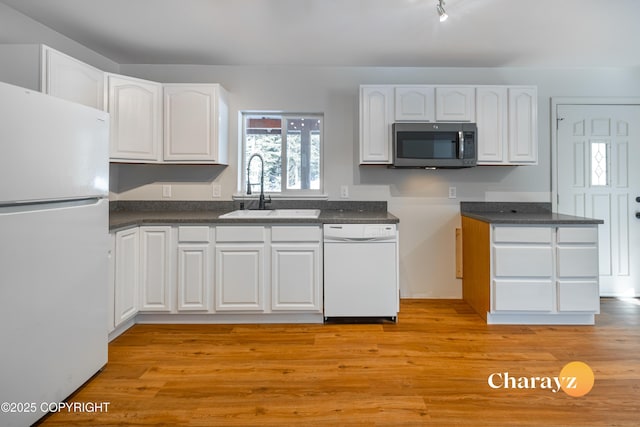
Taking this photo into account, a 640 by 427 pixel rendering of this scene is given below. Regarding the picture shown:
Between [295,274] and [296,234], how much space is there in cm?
31

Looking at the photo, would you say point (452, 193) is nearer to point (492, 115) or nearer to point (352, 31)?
point (492, 115)

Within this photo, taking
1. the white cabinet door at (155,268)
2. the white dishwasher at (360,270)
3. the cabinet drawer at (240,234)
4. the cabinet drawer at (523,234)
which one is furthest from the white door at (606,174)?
the white cabinet door at (155,268)

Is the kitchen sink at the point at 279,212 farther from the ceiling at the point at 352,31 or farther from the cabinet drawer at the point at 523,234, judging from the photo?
the cabinet drawer at the point at 523,234

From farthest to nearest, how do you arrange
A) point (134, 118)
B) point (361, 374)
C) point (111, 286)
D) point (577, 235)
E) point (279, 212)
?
point (279, 212)
point (134, 118)
point (577, 235)
point (111, 286)
point (361, 374)

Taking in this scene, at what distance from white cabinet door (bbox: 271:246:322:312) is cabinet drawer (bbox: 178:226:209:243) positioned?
0.54m

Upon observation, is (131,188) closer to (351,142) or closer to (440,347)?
(351,142)

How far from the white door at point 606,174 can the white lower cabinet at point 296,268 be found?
248 cm

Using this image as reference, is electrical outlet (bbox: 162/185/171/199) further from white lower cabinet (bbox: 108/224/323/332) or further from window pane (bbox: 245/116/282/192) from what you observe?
window pane (bbox: 245/116/282/192)

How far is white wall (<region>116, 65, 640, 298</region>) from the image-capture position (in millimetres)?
3342

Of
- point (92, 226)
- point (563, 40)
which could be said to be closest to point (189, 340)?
A: point (92, 226)

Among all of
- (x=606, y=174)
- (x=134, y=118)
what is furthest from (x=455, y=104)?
(x=134, y=118)

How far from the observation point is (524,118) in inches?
120

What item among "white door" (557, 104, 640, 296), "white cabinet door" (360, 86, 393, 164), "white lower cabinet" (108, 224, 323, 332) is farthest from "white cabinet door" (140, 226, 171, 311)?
"white door" (557, 104, 640, 296)

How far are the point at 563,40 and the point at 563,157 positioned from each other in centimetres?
113
